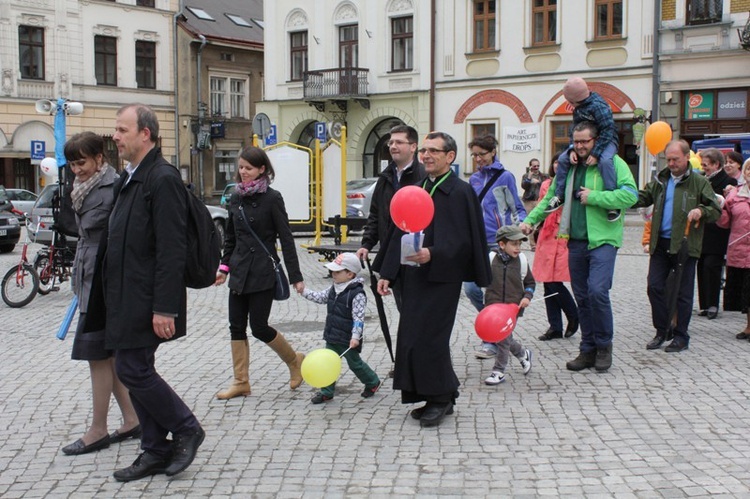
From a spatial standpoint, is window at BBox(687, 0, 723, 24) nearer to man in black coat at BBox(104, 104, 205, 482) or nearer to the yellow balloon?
the yellow balloon

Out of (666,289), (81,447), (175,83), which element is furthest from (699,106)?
(175,83)

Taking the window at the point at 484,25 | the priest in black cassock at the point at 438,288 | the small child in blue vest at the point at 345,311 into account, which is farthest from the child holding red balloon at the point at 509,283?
the window at the point at 484,25

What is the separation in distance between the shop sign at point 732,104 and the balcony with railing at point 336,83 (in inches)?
522

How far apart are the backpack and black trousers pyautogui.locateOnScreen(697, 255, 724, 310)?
7021 mm

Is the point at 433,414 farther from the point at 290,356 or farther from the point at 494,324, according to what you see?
the point at 290,356

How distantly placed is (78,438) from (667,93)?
25.2 meters

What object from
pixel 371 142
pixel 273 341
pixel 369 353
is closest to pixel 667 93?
pixel 371 142

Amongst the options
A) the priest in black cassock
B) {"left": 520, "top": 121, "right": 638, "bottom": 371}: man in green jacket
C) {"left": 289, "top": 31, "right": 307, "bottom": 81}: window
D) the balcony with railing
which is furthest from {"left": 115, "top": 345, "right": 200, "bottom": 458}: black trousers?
{"left": 289, "top": 31, "right": 307, "bottom": 81}: window

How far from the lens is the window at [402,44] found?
3400 cm

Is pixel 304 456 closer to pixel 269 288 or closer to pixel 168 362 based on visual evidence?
pixel 269 288

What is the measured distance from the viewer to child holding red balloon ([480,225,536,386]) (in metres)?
7.27

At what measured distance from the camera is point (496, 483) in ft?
15.9

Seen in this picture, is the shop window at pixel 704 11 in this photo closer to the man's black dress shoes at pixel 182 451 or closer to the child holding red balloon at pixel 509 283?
the child holding red balloon at pixel 509 283

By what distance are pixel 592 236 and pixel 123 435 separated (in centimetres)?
388
